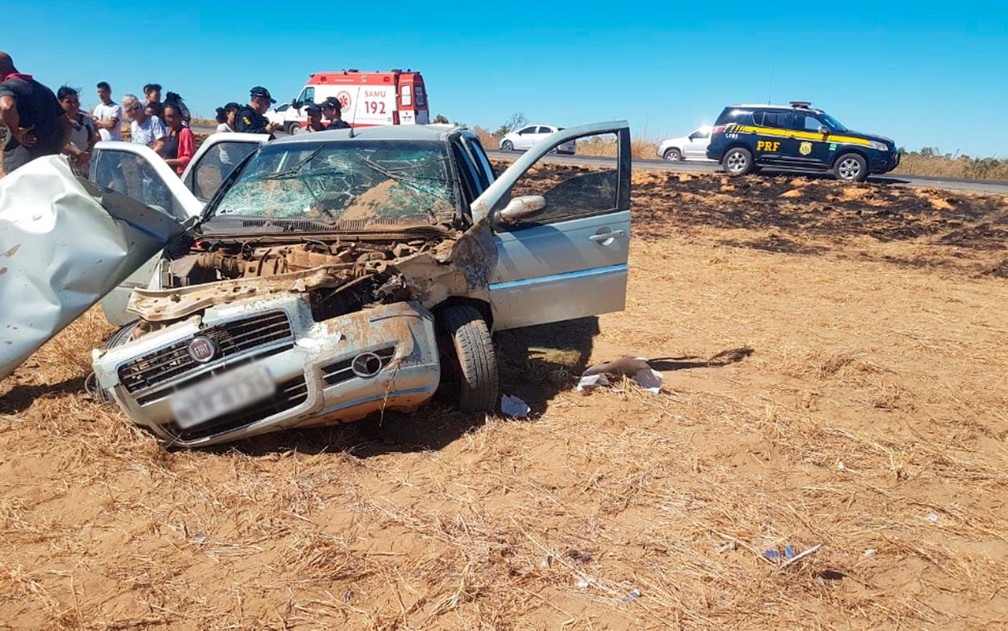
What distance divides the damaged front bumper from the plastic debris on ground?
5.24ft

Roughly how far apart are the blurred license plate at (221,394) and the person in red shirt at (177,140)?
16.3ft

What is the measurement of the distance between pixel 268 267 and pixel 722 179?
16906 millimetres

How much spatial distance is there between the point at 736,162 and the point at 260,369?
19695 millimetres

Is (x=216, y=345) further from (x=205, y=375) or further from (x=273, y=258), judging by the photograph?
(x=273, y=258)

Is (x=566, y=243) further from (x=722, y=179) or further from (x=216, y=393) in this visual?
(x=722, y=179)

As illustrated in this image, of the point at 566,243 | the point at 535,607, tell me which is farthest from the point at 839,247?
the point at 535,607

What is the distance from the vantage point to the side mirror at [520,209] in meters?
4.61

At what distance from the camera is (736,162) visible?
21328 millimetres

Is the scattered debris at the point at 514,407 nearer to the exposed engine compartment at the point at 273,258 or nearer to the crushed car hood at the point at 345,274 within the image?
the crushed car hood at the point at 345,274

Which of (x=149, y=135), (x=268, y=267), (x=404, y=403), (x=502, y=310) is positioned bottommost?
(x=404, y=403)

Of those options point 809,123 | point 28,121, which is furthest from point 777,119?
point 28,121

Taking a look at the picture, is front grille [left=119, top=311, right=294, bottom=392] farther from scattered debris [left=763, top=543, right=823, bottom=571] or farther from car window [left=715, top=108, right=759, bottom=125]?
car window [left=715, top=108, right=759, bottom=125]

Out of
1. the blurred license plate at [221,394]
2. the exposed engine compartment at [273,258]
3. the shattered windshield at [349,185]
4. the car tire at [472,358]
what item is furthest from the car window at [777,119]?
the blurred license plate at [221,394]

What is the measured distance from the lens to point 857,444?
14.6 ft
